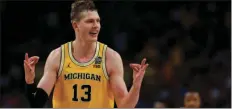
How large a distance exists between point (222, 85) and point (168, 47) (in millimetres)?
1592

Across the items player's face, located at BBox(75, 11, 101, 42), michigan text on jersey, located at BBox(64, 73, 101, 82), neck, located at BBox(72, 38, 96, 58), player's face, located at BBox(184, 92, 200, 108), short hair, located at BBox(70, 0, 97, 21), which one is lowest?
player's face, located at BBox(184, 92, 200, 108)

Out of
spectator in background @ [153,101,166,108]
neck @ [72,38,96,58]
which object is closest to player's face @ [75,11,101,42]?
neck @ [72,38,96,58]

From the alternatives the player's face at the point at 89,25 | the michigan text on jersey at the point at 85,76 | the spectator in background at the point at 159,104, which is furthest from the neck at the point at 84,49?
the spectator in background at the point at 159,104

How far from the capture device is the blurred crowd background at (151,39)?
11.2m

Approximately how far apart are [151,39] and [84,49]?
6.71 m

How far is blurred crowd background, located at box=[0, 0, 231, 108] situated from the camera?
11.2 m

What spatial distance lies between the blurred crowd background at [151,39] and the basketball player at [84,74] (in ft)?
16.9

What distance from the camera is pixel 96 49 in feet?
19.0

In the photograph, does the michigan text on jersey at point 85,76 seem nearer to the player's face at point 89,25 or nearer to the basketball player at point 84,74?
the basketball player at point 84,74

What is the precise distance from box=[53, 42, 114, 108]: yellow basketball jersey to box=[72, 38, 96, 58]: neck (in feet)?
0.20

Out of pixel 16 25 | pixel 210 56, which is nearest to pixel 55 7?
pixel 16 25

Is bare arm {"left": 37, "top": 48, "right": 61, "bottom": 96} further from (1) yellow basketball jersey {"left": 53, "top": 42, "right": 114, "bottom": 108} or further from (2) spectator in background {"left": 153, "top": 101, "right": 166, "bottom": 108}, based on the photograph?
(2) spectator in background {"left": 153, "top": 101, "right": 166, "bottom": 108}

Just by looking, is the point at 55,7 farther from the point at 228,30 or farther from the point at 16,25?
the point at 228,30

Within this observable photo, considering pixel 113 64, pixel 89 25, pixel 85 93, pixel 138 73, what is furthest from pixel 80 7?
pixel 138 73
